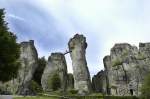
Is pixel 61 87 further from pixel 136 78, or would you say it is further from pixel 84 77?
pixel 136 78

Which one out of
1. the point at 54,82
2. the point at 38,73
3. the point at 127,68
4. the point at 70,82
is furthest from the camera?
the point at 38,73

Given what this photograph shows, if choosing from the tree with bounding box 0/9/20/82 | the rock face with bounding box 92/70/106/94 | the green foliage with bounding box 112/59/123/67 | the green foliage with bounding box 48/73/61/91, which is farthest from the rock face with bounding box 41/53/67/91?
the tree with bounding box 0/9/20/82

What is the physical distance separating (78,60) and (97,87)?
455 inches

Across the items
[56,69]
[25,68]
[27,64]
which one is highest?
[27,64]

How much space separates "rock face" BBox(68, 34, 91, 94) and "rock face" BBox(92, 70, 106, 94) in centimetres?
582

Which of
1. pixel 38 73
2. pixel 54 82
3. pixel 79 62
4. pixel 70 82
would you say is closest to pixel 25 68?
pixel 38 73

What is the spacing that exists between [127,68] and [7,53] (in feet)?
211

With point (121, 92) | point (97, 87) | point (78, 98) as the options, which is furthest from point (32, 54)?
point (78, 98)

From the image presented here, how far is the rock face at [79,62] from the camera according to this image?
10562cm

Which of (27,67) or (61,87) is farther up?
(27,67)

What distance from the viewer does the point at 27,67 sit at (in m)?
115

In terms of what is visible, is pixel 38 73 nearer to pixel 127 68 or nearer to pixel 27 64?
pixel 27 64

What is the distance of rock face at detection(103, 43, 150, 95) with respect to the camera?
10006 cm

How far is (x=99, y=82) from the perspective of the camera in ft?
373
